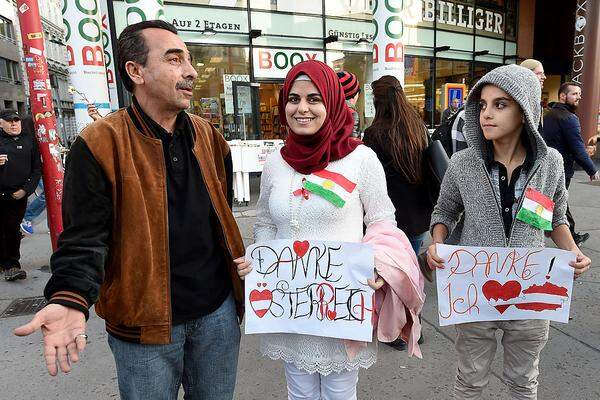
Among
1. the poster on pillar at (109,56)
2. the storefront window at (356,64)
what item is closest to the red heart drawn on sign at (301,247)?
the poster on pillar at (109,56)

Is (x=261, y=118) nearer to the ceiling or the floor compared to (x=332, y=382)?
nearer to the ceiling

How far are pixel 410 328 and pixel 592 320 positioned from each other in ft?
8.51

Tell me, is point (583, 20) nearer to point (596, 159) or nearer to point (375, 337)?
point (596, 159)

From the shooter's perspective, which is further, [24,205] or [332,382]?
[24,205]

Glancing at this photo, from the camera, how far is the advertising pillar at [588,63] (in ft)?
33.9

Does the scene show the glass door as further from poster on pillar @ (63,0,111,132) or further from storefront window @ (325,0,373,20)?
poster on pillar @ (63,0,111,132)

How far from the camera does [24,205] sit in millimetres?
4980

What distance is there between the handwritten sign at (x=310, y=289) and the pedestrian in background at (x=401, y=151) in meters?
1.50

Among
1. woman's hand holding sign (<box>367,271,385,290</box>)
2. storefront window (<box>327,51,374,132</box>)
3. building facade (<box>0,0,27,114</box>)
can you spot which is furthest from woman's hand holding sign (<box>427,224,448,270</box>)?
building facade (<box>0,0,27,114</box>)

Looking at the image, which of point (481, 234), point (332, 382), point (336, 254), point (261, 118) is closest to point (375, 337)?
point (332, 382)

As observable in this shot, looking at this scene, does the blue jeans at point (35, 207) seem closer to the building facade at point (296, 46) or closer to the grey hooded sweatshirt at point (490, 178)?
the building facade at point (296, 46)

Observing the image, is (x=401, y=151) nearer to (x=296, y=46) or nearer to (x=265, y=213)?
(x=265, y=213)

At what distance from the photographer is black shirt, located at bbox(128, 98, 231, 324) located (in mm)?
1557

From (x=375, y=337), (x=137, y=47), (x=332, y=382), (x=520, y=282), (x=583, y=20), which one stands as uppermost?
(x=583, y=20)
